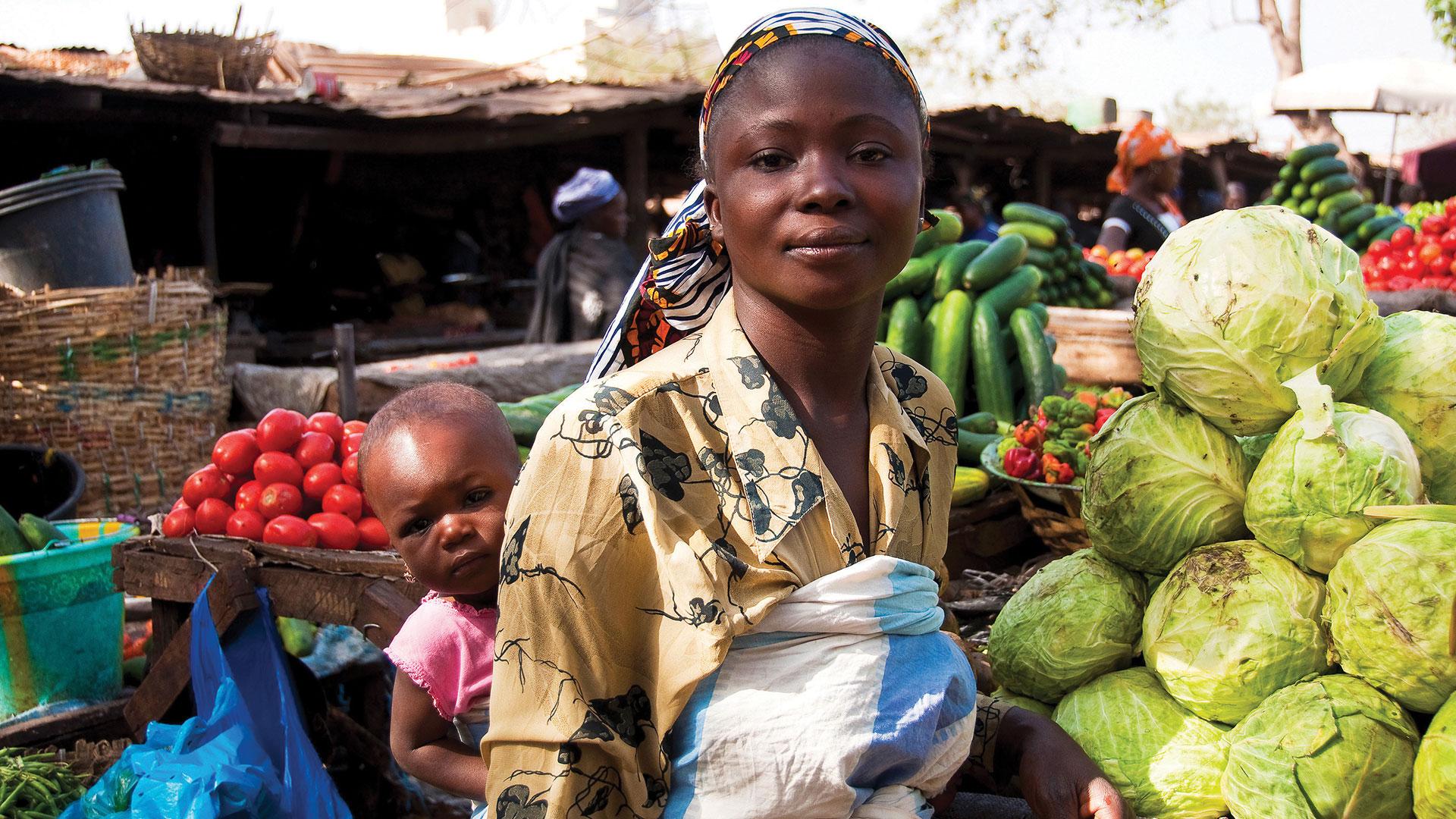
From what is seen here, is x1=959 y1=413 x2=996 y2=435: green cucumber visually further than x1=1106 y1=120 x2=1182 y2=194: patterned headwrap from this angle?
No

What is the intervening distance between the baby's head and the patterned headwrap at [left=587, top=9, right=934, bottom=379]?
389mm

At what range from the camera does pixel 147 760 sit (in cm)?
262

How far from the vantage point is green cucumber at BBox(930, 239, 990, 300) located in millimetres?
4273

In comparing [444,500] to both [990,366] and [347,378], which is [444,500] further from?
[347,378]

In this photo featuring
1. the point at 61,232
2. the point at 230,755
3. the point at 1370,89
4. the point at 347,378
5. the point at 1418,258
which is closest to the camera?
the point at 230,755

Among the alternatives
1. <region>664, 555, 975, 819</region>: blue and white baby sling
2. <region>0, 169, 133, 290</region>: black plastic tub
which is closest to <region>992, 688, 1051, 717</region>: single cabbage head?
<region>664, 555, 975, 819</region>: blue and white baby sling

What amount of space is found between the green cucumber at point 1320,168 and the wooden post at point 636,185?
5.84 m

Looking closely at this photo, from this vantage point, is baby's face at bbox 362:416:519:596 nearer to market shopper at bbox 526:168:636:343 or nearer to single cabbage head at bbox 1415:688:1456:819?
single cabbage head at bbox 1415:688:1456:819

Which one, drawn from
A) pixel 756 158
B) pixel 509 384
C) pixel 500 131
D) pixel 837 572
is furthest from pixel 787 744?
pixel 500 131

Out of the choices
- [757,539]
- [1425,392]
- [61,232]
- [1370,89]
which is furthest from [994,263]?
[1370,89]

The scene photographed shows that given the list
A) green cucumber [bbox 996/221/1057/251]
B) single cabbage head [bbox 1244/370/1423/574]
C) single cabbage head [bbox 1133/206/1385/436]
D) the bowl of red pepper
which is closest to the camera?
single cabbage head [bbox 1244/370/1423/574]

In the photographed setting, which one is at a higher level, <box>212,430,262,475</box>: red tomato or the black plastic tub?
the black plastic tub

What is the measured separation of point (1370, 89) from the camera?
12.1 meters

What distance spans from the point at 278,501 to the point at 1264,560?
2.74m
